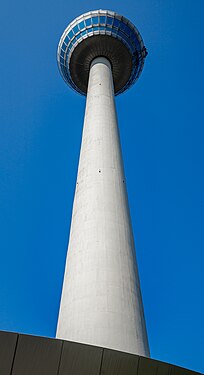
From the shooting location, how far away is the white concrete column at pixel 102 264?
10703 mm

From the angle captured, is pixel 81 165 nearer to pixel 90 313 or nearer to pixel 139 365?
pixel 90 313

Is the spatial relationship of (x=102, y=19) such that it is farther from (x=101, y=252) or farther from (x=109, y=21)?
(x=101, y=252)

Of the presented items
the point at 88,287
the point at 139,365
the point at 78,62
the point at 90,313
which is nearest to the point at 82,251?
the point at 88,287

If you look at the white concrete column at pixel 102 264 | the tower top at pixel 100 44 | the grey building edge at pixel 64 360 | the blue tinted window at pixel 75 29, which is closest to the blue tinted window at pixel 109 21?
the tower top at pixel 100 44

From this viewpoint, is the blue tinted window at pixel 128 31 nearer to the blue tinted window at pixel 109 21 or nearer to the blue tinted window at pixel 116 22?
the blue tinted window at pixel 116 22

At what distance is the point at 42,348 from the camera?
709 centimetres

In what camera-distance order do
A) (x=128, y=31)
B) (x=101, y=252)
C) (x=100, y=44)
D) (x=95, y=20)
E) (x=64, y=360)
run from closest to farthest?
(x=64, y=360), (x=101, y=252), (x=100, y=44), (x=95, y=20), (x=128, y=31)

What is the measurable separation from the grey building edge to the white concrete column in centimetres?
258

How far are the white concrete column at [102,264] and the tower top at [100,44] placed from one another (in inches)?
546

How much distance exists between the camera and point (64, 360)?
7289 millimetres

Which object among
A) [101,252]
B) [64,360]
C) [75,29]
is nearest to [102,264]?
[101,252]

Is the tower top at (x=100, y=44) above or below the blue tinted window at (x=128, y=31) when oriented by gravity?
below

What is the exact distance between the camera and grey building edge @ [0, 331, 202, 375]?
6824 mm

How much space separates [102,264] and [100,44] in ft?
74.7
